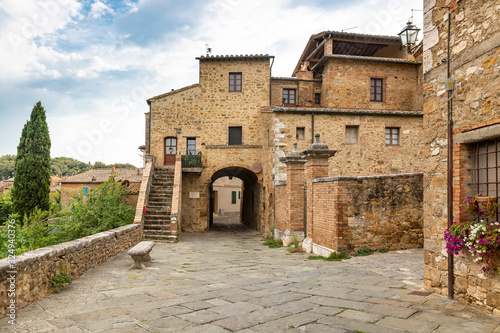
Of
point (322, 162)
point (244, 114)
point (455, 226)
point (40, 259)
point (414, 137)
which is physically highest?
point (244, 114)

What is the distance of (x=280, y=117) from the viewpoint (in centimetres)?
1580

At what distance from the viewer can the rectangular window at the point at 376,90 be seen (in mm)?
20109

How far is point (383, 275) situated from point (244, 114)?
1394 cm

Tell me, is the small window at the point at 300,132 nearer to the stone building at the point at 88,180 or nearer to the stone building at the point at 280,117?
the stone building at the point at 280,117

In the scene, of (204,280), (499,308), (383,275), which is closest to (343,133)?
(383,275)

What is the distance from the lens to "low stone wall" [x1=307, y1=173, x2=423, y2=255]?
8352 mm

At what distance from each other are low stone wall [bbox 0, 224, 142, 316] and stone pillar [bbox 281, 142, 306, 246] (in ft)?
18.4

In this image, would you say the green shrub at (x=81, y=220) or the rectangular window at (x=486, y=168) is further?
the green shrub at (x=81, y=220)

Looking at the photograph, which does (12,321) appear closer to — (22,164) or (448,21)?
(448,21)

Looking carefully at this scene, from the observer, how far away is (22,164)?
711 inches

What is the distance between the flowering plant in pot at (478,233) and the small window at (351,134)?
481 inches

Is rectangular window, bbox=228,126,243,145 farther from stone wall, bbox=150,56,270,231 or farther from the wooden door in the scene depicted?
the wooden door

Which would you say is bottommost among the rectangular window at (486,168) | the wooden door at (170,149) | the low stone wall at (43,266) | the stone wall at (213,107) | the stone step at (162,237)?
the stone step at (162,237)

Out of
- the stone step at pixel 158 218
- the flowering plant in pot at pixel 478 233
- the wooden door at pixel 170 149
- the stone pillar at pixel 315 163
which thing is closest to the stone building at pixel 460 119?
the flowering plant in pot at pixel 478 233
